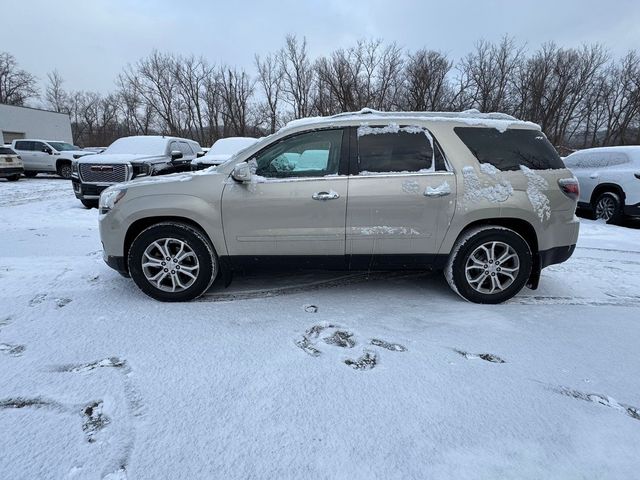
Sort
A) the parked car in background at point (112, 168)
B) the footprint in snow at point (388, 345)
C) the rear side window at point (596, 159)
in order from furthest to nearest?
1. the parked car in background at point (112, 168)
2. the rear side window at point (596, 159)
3. the footprint in snow at point (388, 345)

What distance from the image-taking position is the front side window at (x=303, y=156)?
3.49 meters

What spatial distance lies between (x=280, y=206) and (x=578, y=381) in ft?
8.39

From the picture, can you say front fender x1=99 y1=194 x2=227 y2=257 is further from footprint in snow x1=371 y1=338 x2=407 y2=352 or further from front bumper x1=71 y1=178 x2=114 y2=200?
front bumper x1=71 y1=178 x2=114 y2=200

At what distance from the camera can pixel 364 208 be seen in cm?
339

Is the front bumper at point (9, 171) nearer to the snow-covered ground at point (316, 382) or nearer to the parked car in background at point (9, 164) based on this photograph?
the parked car in background at point (9, 164)

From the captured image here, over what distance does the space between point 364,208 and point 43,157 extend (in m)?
20.0

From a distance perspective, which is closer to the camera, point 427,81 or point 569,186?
point 569,186

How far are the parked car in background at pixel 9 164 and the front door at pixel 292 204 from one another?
674 inches

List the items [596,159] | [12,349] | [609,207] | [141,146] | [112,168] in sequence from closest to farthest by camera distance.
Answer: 1. [12,349]
2. [609,207]
3. [596,159]
4. [112,168]
5. [141,146]

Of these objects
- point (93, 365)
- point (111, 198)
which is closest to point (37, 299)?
point (111, 198)

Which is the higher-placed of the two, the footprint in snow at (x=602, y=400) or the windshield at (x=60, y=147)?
the windshield at (x=60, y=147)

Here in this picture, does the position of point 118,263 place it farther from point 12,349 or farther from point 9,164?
point 9,164

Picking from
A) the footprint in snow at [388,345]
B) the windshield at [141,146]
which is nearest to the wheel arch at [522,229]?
the footprint in snow at [388,345]

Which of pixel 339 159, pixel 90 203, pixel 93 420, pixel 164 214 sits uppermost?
pixel 339 159
